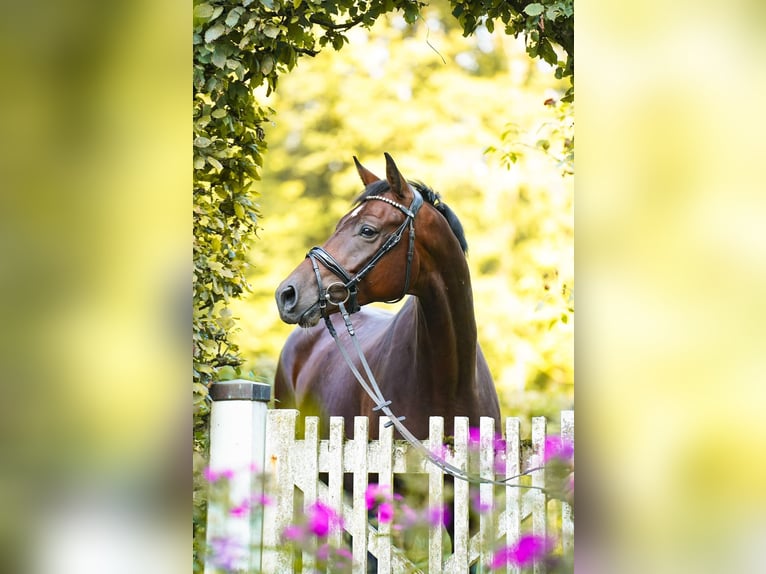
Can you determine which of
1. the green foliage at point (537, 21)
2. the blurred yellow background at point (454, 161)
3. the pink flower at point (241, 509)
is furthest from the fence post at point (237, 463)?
the blurred yellow background at point (454, 161)

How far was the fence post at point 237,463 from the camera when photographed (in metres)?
3.12

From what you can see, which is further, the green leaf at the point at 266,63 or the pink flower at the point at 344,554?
the green leaf at the point at 266,63

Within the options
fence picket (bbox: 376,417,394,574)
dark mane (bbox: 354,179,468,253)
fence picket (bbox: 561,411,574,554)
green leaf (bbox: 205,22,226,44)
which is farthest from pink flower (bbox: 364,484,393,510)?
green leaf (bbox: 205,22,226,44)

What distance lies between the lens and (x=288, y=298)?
11.0 feet

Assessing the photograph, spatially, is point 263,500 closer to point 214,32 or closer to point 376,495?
point 376,495

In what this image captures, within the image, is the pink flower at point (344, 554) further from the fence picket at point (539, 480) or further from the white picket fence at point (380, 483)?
the fence picket at point (539, 480)

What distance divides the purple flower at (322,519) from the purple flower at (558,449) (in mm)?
795

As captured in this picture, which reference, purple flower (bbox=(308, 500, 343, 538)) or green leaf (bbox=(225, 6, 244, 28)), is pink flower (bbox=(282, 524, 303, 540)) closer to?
purple flower (bbox=(308, 500, 343, 538))

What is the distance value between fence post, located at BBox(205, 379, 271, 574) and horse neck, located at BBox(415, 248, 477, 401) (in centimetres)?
81

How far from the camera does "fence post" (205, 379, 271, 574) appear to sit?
10.2ft
